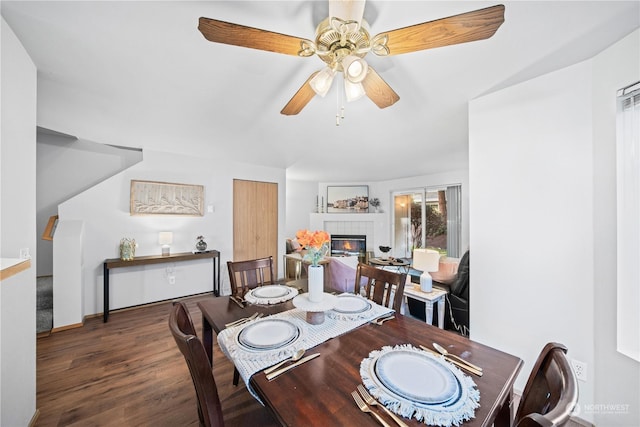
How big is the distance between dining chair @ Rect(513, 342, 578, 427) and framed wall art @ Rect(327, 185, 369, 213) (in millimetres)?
5753

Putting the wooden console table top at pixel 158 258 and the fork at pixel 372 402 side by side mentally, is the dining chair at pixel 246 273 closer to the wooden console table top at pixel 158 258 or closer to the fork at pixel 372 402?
the fork at pixel 372 402

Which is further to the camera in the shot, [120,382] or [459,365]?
[120,382]

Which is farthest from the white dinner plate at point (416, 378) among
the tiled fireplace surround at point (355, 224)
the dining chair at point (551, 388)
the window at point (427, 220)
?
the tiled fireplace surround at point (355, 224)

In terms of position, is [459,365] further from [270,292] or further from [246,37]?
[246,37]

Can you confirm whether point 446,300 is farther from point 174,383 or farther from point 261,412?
point 174,383

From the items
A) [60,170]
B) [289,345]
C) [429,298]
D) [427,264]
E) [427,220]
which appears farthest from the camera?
[427,220]

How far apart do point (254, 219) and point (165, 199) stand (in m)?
1.47

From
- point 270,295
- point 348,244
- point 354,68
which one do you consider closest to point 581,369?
point 270,295

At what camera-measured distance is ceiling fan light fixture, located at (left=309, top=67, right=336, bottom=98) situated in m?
1.26

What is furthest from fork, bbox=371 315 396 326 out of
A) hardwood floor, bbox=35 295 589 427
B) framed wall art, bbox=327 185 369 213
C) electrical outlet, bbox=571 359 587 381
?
framed wall art, bbox=327 185 369 213

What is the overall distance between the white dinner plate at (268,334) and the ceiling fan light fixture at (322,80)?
4.30 feet

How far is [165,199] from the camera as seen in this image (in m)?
3.46

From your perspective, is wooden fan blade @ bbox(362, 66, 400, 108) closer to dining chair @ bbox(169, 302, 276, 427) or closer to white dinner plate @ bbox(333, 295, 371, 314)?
white dinner plate @ bbox(333, 295, 371, 314)

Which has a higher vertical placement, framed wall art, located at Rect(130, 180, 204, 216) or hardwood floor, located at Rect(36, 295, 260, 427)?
framed wall art, located at Rect(130, 180, 204, 216)
